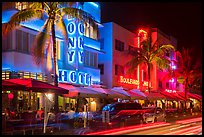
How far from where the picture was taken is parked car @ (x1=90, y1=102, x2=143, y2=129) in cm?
2936

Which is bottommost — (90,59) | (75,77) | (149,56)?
(75,77)

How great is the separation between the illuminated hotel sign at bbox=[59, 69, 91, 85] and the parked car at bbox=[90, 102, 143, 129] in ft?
13.2

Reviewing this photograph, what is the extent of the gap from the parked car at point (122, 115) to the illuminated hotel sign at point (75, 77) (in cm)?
402

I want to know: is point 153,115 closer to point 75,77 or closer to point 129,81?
point 75,77

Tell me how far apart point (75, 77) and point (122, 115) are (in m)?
5.72

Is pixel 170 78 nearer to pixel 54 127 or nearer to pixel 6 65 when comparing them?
pixel 6 65

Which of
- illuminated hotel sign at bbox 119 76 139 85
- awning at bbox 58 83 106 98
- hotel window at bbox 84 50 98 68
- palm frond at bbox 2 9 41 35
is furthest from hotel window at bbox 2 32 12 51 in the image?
illuminated hotel sign at bbox 119 76 139 85

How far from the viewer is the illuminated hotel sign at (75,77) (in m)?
32.4

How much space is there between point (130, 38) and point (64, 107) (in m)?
17.0

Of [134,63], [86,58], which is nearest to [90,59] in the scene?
[86,58]

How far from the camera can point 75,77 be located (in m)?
33.8

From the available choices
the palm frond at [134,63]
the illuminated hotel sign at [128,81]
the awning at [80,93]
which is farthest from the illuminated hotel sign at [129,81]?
the awning at [80,93]

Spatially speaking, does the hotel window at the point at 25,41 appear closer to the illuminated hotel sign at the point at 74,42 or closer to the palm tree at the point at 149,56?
the illuminated hotel sign at the point at 74,42

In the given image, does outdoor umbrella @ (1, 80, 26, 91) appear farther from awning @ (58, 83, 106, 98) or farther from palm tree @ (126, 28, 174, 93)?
palm tree @ (126, 28, 174, 93)
